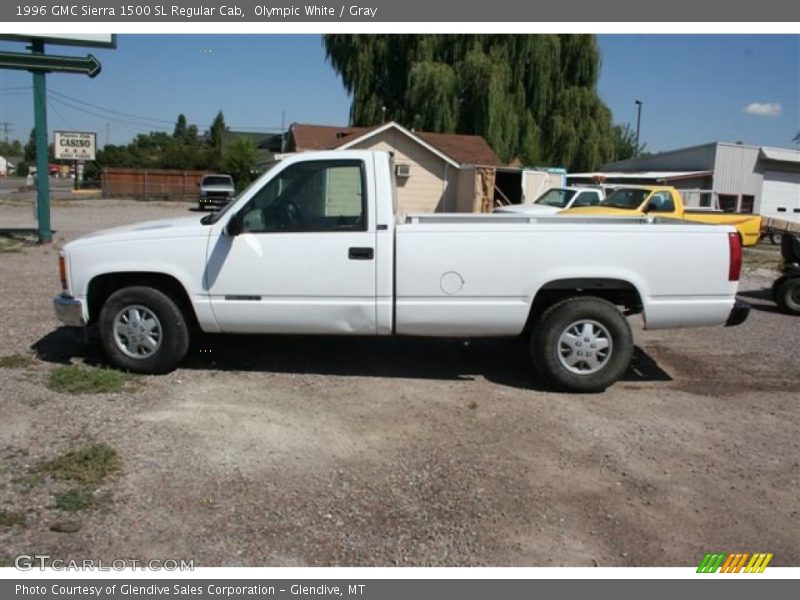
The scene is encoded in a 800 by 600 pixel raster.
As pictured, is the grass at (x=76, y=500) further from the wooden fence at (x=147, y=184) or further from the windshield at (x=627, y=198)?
the wooden fence at (x=147, y=184)

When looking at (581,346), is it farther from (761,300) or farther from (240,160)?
(240,160)

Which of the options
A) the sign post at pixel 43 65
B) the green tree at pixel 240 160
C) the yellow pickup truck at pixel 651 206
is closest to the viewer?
the yellow pickup truck at pixel 651 206

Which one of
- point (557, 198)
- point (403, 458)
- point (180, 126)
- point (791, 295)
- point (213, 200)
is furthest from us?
point (180, 126)

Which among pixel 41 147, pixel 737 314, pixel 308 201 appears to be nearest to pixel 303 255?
pixel 308 201

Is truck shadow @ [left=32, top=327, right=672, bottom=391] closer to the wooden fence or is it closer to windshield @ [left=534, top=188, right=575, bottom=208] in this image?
windshield @ [left=534, top=188, right=575, bottom=208]

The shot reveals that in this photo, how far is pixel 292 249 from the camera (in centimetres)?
579

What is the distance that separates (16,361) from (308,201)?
9.90 feet

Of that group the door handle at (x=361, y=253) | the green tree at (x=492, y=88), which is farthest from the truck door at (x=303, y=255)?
the green tree at (x=492, y=88)

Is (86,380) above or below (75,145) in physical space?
below

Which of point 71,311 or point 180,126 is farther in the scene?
point 180,126

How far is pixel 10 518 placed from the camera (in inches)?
144

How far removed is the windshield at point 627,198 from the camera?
15.7 meters

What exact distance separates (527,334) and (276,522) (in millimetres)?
3859

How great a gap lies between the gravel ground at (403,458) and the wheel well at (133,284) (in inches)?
23.8
